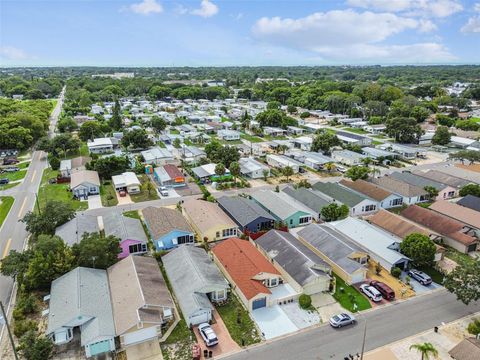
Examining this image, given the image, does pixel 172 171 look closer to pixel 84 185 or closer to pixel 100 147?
pixel 84 185

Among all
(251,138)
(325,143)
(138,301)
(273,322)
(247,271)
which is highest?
(325,143)

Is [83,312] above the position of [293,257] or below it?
above

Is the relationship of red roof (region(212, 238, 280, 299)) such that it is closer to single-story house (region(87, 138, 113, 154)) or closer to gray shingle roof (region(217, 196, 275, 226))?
gray shingle roof (region(217, 196, 275, 226))

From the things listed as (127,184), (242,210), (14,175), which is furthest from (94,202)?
(14,175)

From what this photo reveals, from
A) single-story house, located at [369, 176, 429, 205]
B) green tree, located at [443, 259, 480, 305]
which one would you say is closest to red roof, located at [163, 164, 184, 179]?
single-story house, located at [369, 176, 429, 205]

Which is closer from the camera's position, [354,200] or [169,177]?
[354,200]

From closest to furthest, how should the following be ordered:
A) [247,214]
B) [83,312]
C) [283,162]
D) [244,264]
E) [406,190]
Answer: [83,312]
[244,264]
[247,214]
[406,190]
[283,162]

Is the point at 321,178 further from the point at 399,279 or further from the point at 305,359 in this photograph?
the point at 305,359
